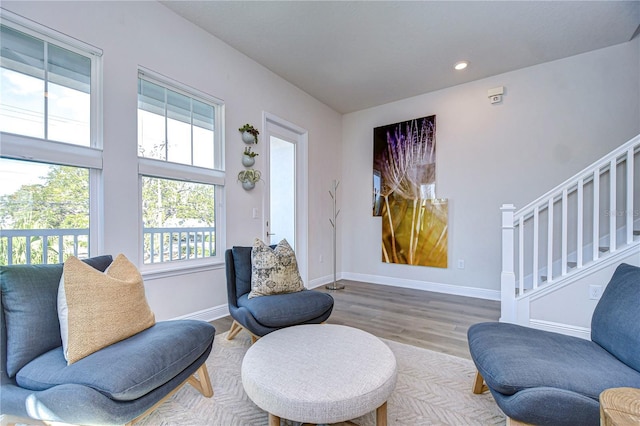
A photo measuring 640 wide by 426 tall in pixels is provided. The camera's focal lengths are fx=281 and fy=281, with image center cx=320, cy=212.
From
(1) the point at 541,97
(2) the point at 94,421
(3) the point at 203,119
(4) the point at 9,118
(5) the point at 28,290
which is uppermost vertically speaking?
(1) the point at 541,97

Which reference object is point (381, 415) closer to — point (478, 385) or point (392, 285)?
point (478, 385)

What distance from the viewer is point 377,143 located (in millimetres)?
4641

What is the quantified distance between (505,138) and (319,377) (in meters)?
3.87

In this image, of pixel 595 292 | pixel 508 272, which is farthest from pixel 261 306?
pixel 595 292

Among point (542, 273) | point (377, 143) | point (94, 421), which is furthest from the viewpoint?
Answer: point (377, 143)

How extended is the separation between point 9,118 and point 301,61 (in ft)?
8.85

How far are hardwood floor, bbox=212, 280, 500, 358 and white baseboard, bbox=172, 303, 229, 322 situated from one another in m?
0.07

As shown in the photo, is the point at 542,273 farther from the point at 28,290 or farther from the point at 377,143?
the point at 28,290

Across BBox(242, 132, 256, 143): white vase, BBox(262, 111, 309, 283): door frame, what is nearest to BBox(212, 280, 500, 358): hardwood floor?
BBox(262, 111, 309, 283): door frame

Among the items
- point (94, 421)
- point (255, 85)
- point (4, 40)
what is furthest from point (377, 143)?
point (94, 421)

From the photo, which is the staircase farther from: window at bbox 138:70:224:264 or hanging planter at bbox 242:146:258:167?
window at bbox 138:70:224:264

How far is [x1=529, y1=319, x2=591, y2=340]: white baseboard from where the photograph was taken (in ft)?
7.78

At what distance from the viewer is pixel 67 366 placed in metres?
1.18

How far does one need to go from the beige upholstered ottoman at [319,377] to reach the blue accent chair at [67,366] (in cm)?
37
